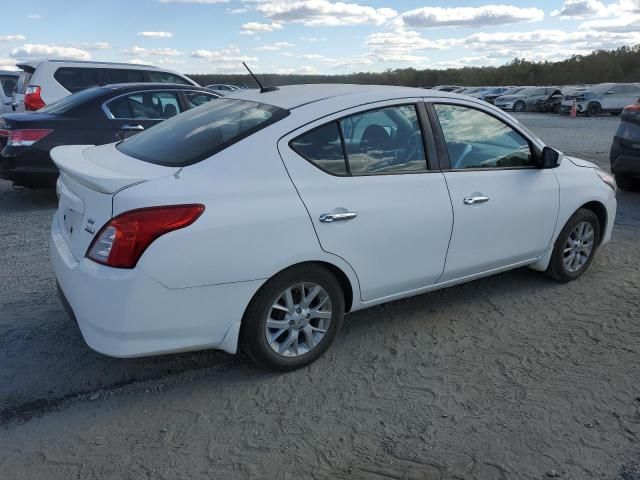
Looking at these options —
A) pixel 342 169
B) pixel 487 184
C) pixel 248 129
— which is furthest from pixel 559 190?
pixel 248 129

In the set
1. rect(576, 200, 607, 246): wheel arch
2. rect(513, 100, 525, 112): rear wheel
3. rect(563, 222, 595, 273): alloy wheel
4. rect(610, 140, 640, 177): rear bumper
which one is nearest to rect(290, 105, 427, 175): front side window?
rect(563, 222, 595, 273): alloy wheel

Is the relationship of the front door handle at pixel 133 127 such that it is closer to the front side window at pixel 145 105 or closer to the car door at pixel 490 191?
the front side window at pixel 145 105

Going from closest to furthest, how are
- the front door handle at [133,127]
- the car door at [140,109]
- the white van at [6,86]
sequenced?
the front door handle at [133,127] < the car door at [140,109] < the white van at [6,86]

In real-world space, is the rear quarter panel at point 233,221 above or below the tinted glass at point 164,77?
below

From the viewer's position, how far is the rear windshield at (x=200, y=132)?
10.9ft

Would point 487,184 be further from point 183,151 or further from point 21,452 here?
point 21,452

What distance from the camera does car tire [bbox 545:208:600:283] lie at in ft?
15.7

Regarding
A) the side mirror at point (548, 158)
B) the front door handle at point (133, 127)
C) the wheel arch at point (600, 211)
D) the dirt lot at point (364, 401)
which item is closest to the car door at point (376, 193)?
the dirt lot at point (364, 401)

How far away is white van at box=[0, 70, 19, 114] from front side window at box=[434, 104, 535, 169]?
43.6 feet

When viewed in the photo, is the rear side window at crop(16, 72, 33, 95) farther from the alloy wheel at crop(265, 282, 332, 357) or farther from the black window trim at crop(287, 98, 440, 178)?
the alloy wheel at crop(265, 282, 332, 357)

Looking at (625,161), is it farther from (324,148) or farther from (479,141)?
(324,148)

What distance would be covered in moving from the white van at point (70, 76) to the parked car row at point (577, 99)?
75.0ft

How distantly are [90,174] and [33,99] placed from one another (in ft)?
25.2

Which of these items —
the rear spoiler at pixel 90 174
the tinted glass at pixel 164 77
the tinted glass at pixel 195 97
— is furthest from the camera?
the tinted glass at pixel 164 77
